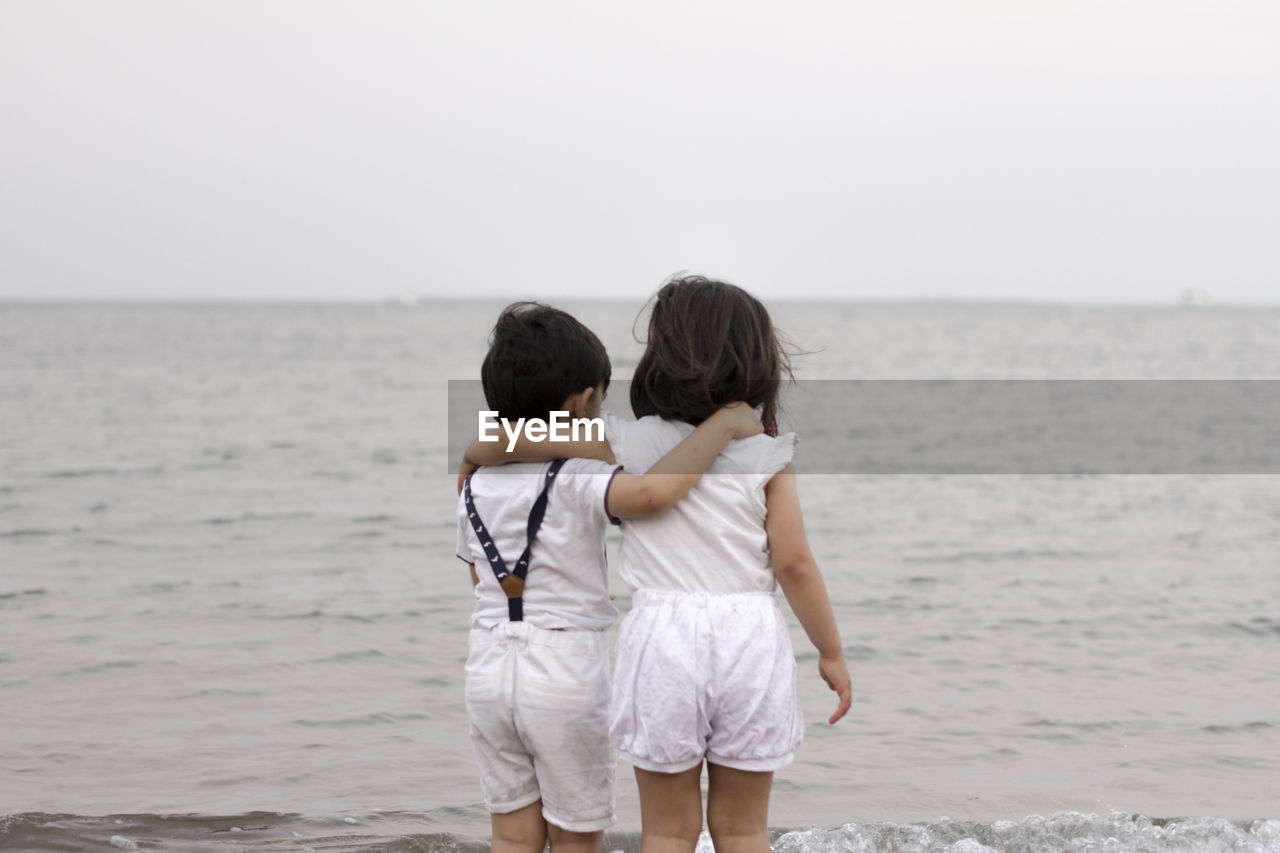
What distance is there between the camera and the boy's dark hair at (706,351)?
2.31 m

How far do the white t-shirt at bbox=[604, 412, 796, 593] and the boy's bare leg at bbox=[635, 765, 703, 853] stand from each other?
376 mm

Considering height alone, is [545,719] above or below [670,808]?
above

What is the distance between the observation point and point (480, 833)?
377cm

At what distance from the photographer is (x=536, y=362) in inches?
91.7

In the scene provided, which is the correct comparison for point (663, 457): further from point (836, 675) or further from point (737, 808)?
point (737, 808)

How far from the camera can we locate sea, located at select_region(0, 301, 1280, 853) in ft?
12.7

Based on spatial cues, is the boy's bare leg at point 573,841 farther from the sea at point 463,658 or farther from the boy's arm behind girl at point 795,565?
the sea at point 463,658

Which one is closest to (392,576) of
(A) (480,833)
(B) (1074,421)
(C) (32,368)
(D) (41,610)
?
(D) (41,610)

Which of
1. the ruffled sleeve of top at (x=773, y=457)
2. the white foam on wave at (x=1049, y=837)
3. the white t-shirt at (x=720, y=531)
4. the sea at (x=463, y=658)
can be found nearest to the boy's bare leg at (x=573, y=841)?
the white t-shirt at (x=720, y=531)

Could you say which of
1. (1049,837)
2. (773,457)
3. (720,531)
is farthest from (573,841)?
(1049,837)

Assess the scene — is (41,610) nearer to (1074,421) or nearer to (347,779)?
(347,779)

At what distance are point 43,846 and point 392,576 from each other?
12.4 feet

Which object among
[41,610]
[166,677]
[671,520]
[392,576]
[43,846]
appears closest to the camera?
[671,520]

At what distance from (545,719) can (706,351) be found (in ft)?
2.59
